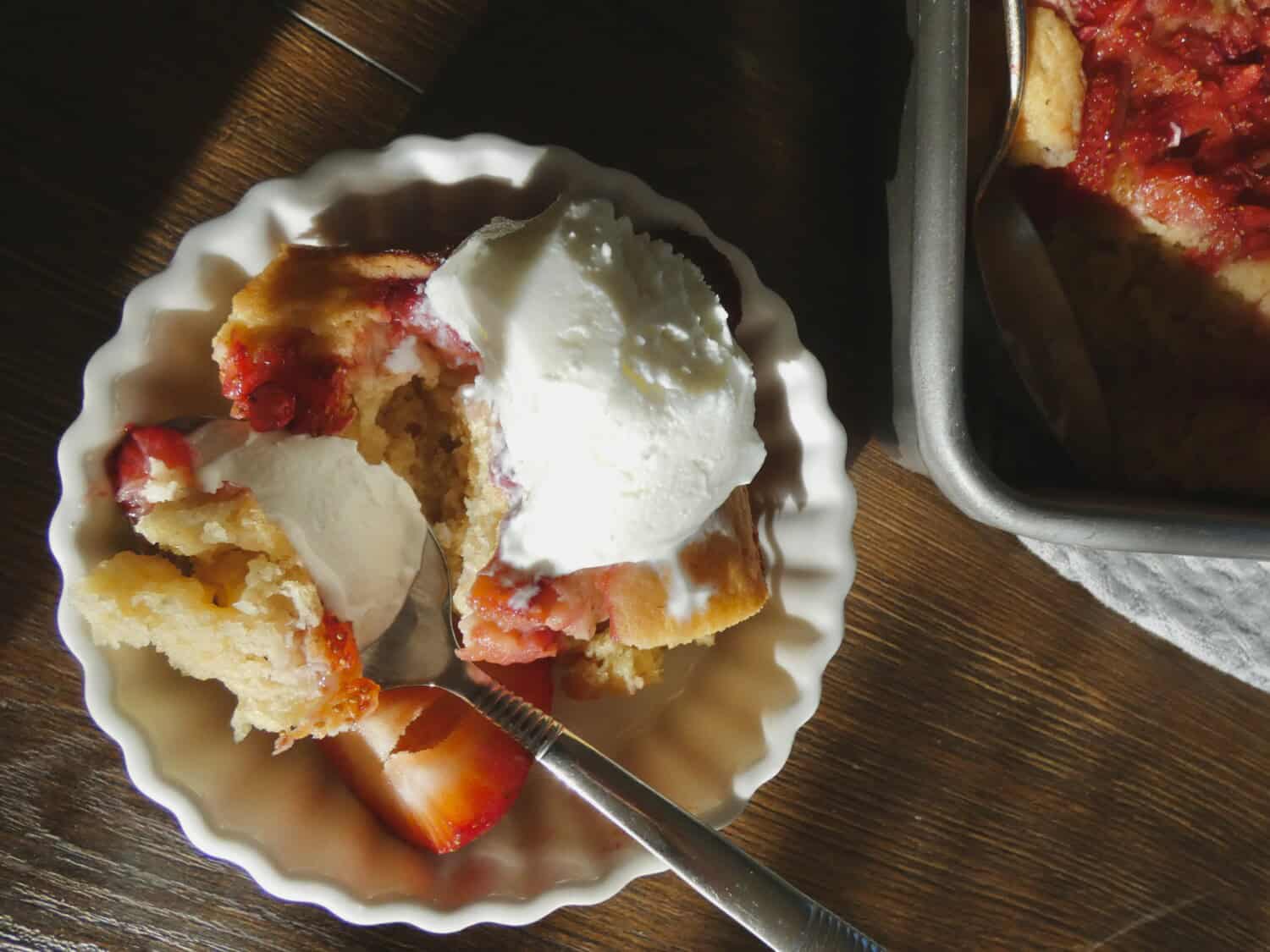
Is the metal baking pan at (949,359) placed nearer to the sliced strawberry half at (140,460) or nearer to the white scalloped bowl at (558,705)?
the white scalloped bowl at (558,705)

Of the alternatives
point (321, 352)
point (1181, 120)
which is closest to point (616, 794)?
point (321, 352)

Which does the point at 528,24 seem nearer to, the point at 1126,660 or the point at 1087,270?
the point at 1087,270

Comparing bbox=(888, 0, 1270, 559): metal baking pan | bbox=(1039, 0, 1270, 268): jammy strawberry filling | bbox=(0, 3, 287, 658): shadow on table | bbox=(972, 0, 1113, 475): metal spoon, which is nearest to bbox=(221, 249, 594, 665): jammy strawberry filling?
bbox=(0, 3, 287, 658): shadow on table

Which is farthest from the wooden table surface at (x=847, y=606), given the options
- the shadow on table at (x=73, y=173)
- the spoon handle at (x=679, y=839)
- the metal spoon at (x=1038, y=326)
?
the spoon handle at (x=679, y=839)

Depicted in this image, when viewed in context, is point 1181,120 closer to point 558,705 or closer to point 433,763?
point 558,705

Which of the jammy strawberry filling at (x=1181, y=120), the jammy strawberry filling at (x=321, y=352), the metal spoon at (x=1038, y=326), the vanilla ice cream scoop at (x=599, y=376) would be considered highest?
the jammy strawberry filling at (x=1181, y=120)

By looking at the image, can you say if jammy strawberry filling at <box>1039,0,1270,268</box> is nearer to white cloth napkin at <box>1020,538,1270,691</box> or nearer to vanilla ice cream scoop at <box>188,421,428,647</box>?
white cloth napkin at <box>1020,538,1270,691</box>

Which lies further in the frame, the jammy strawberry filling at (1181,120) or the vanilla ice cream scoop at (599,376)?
the jammy strawberry filling at (1181,120)
